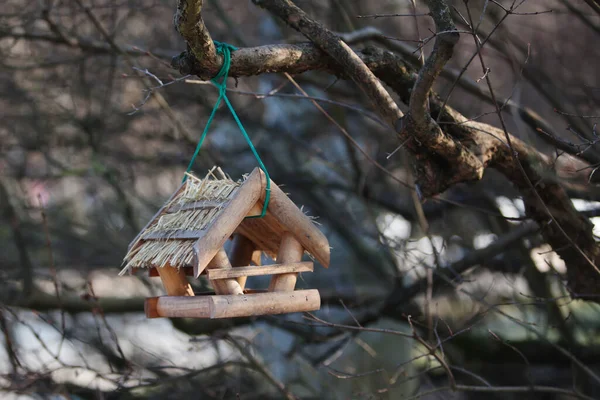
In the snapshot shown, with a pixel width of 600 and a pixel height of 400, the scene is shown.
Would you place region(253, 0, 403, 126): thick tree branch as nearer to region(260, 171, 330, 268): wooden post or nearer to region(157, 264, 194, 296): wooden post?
region(260, 171, 330, 268): wooden post

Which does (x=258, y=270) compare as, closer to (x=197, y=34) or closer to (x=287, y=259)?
(x=287, y=259)

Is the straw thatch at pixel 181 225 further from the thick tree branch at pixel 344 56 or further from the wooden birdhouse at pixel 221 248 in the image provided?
the thick tree branch at pixel 344 56

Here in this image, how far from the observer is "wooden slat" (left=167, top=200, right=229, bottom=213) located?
2.25 meters

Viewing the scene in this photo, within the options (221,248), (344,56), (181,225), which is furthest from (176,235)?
(344,56)

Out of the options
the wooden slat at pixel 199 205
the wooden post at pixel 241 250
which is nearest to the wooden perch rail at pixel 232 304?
the wooden slat at pixel 199 205

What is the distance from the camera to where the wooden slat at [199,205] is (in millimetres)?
2254

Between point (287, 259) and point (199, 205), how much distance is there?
39 cm

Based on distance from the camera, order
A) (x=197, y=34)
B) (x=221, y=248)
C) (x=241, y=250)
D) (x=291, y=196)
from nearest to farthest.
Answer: (x=197, y=34)
(x=221, y=248)
(x=241, y=250)
(x=291, y=196)

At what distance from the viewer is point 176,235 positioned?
230 cm

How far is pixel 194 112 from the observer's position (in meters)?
7.31

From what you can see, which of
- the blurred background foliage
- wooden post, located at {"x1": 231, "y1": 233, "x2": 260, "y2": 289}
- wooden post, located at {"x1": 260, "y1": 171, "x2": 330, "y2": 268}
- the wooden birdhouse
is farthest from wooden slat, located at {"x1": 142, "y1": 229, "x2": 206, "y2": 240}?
the blurred background foliage

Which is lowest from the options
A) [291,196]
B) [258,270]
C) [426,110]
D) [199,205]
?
[258,270]

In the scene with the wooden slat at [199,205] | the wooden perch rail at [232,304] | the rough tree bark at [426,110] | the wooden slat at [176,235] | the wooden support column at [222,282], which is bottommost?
the wooden perch rail at [232,304]

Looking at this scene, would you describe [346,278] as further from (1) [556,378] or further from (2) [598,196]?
(2) [598,196]
